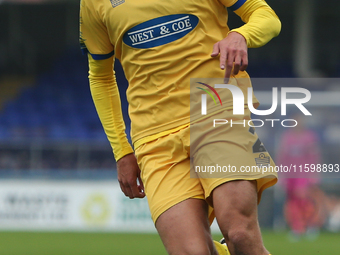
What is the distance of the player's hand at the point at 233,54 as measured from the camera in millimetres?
2555

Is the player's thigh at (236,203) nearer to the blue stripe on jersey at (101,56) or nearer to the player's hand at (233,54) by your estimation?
the player's hand at (233,54)

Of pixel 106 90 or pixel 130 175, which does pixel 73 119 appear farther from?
pixel 130 175

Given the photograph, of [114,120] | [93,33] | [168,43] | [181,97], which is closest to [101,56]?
[93,33]

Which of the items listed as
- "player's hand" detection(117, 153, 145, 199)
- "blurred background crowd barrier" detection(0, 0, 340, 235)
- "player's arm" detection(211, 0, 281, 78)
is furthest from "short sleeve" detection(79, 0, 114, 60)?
"blurred background crowd barrier" detection(0, 0, 340, 235)

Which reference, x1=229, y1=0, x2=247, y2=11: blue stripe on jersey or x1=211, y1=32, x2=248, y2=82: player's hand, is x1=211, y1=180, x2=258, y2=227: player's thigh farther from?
x1=229, y1=0, x2=247, y2=11: blue stripe on jersey

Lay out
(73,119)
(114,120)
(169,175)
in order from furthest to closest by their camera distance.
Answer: (73,119) < (114,120) < (169,175)

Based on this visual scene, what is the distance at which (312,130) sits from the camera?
33.4 ft

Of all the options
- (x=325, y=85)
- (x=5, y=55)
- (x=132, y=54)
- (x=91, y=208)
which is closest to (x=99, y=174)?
(x=91, y=208)

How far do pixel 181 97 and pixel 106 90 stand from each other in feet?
2.41

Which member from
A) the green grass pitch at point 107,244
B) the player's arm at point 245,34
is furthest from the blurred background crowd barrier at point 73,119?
the player's arm at point 245,34

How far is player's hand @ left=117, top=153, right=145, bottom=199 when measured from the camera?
10.6ft

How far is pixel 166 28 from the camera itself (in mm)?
2861

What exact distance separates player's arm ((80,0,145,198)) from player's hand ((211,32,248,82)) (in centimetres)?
85

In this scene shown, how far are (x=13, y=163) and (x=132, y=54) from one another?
802cm
